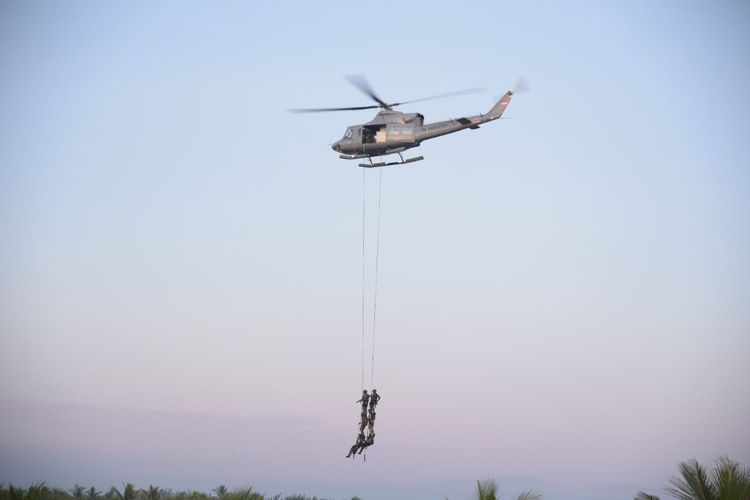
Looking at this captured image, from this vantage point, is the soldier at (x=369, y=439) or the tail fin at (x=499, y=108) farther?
the tail fin at (x=499, y=108)

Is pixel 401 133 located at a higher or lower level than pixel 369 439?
higher

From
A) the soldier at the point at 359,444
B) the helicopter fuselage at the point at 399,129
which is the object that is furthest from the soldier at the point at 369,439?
the helicopter fuselage at the point at 399,129

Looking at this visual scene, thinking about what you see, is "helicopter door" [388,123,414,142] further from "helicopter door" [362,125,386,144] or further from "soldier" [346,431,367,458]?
"soldier" [346,431,367,458]

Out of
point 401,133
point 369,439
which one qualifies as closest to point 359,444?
point 369,439

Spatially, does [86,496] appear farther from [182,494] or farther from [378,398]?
[378,398]

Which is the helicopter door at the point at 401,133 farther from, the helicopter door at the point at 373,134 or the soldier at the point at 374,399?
the soldier at the point at 374,399

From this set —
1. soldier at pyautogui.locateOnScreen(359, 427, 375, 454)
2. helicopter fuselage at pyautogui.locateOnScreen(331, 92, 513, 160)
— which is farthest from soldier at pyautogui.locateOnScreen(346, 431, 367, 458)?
helicopter fuselage at pyautogui.locateOnScreen(331, 92, 513, 160)

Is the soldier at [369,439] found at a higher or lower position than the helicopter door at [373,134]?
lower

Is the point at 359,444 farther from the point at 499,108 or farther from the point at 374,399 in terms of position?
the point at 499,108

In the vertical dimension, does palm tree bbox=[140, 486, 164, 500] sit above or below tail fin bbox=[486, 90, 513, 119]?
below

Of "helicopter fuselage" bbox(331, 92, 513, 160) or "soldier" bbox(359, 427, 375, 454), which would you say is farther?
"helicopter fuselage" bbox(331, 92, 513, 160)

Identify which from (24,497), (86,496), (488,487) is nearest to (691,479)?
(488,487)

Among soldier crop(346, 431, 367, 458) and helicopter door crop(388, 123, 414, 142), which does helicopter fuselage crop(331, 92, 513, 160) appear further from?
soldier crop(346, 431, 367, 458)

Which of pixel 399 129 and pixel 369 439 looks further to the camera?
pixel 399 129
